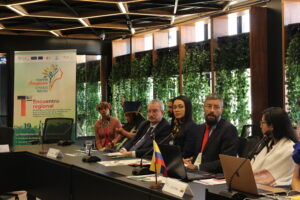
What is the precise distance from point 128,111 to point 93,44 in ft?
16.7

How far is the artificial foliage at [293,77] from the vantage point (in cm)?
623

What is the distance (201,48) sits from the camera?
8.27 meters

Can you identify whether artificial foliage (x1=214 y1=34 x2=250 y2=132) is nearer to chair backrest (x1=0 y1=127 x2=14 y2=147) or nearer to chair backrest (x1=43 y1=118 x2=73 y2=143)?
chair backrest (x1=43 y1=118 x2=73 y2=143)

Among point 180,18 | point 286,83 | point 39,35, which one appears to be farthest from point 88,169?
point 39,35

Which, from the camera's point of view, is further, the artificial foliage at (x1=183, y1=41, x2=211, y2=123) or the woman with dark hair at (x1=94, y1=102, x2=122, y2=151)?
the artificial foliage at (x1=183, y1=41, x2=211, y2=123)

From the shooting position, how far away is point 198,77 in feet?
26.6

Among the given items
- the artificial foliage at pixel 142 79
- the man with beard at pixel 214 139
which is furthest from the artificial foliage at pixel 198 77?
the man with beard at pixel 214 139

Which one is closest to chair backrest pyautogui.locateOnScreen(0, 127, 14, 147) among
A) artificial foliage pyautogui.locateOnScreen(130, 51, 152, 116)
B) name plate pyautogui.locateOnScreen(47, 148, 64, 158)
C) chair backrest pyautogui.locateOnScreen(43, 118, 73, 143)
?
chair backrest pyautogui.locateOnScreen(43, 118, 73, 143)

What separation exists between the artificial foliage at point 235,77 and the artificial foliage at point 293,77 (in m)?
0.84

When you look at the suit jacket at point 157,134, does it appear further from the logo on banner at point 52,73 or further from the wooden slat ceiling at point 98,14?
the logo on banner at point 52,73

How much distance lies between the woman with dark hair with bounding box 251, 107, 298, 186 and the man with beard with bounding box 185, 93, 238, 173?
67cm

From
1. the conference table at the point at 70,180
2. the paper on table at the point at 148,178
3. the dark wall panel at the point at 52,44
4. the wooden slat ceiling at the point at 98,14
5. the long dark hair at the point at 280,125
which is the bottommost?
the conference table at the point at 70,180

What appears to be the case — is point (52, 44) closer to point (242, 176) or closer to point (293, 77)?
point (293, 77)

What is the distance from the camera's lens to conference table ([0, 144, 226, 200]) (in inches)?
115
